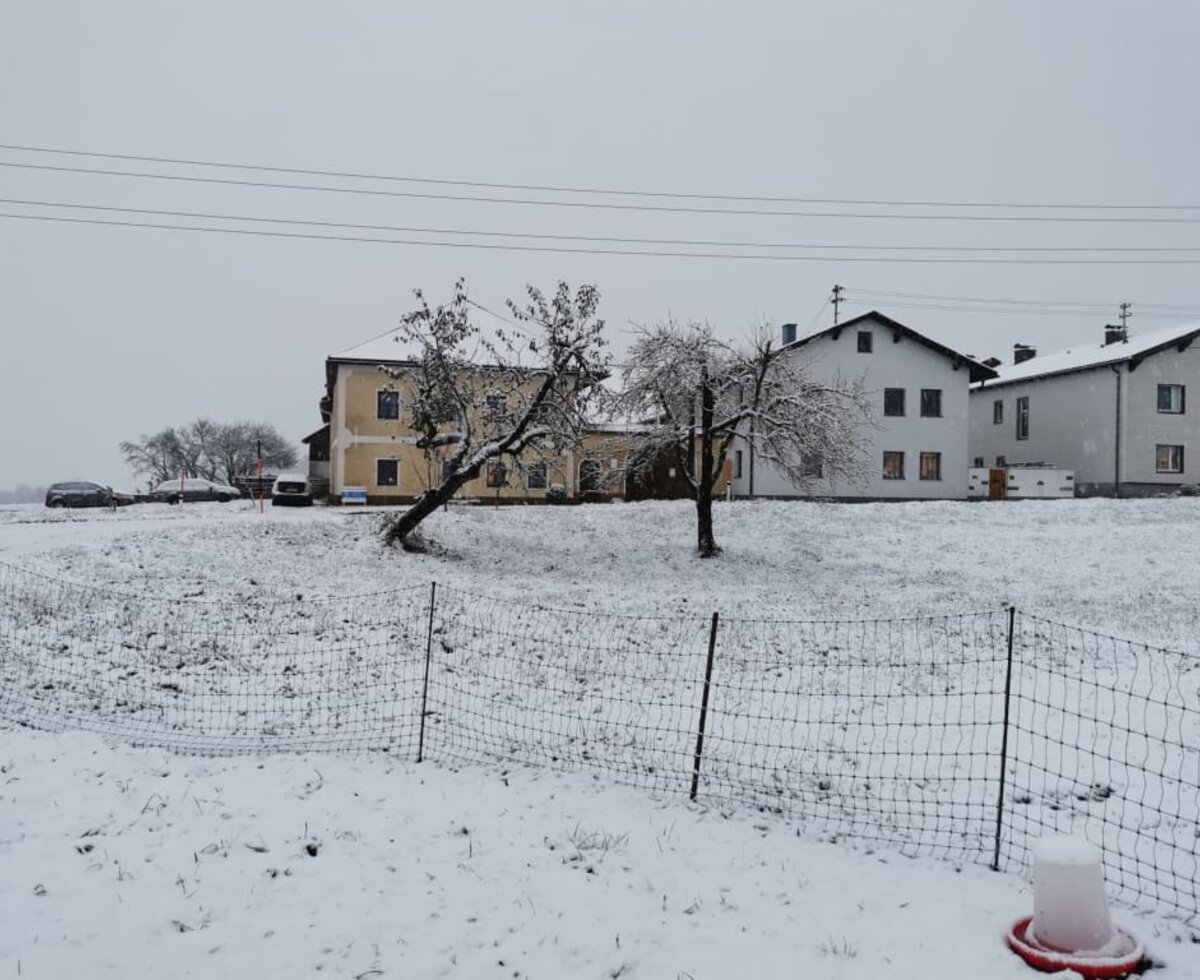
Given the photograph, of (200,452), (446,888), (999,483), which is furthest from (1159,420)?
(200,452)

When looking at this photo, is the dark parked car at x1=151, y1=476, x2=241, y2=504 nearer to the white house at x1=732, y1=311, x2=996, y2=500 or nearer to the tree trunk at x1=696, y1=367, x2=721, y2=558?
the white house at x1=732, y1=311, x2=996, y2=500

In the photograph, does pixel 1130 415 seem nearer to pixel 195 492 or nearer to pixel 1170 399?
pixel 1170 399

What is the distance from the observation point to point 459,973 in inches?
154

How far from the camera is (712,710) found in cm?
650

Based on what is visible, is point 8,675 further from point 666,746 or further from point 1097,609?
point 1097,609

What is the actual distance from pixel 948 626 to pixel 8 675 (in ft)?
43.5

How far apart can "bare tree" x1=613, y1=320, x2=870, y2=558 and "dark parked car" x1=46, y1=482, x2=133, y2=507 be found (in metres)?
24.9

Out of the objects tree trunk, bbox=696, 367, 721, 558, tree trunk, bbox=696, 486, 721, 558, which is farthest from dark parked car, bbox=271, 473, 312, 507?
tree trunk, bbox=696, 486, 721, 558

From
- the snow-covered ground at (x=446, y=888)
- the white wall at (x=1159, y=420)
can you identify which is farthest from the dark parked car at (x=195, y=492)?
the white wall at (x=1159, y=420)

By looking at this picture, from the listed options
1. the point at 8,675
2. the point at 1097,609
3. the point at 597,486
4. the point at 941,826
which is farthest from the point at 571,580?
the point at 941,826

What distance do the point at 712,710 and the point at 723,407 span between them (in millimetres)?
19158

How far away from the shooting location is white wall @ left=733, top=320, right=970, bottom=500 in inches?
1414

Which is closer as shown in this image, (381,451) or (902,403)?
(902,403)

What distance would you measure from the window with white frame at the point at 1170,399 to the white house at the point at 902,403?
28.0ft
